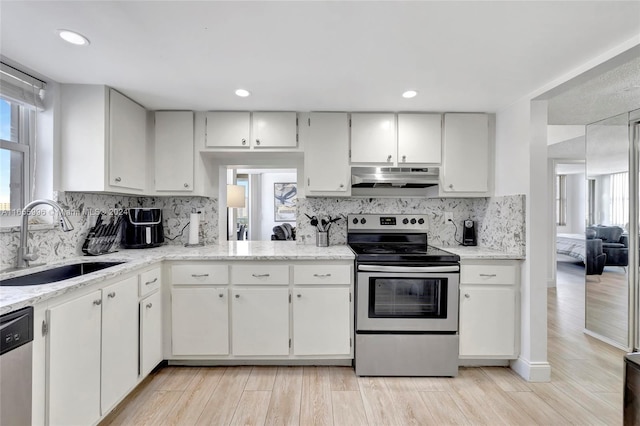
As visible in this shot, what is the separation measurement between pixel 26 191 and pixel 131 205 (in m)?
0.90

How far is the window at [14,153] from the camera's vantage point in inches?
71.7

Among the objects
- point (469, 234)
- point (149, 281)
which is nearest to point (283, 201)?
point (469, 234)

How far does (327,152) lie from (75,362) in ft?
7.11

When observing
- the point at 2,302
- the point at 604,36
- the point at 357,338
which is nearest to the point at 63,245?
the point at 2,302

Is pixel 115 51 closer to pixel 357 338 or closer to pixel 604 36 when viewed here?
pixel 357 338

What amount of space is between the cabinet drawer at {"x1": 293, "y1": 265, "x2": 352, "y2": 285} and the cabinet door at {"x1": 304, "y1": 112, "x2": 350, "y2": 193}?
2.38 ft

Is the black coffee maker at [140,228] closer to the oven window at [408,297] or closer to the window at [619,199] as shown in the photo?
the oven window at [408,297]

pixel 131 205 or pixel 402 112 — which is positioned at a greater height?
pixel 402 112

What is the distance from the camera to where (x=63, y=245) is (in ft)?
6.82

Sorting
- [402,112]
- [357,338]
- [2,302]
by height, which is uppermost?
[402,112]

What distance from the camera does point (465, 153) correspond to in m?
2.62

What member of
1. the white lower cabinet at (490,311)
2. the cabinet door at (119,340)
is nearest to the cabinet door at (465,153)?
the white lower cabinet at (490,311)

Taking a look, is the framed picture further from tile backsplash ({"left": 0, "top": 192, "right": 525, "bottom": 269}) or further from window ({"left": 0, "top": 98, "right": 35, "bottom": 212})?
window ({"left": 0, "top": 98, "right": 35, "bottom": 212})

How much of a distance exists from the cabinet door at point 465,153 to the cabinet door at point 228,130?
1.81 meters
